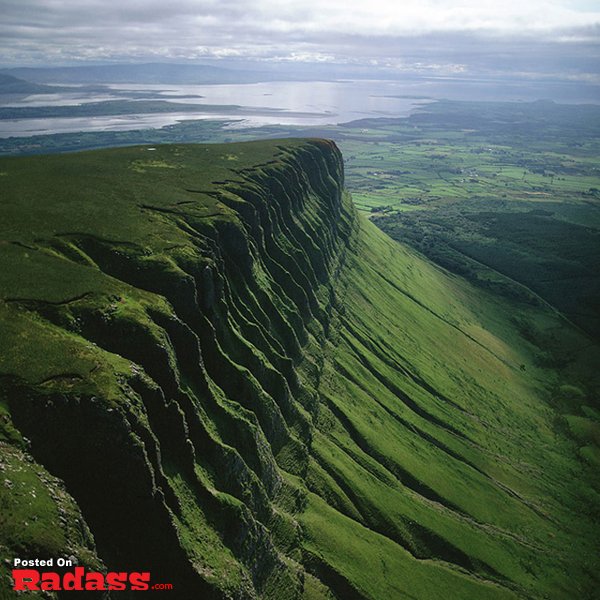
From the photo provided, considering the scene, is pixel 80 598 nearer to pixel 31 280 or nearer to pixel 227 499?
pixel 227 499

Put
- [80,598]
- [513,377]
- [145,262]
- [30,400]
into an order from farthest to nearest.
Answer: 1. [513,377]
2. [145,262]
3. [30,400]
4. [80,598]

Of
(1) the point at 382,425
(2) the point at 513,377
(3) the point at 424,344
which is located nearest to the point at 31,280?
(1) the point at 382,425

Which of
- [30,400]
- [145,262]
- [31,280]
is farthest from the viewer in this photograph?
[145,262]

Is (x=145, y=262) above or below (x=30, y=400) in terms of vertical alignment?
above

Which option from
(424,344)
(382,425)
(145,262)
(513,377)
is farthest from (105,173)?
(513,377)

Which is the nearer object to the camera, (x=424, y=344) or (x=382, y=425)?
(x=382, y=425)

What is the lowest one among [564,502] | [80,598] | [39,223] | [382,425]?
[564,502]
